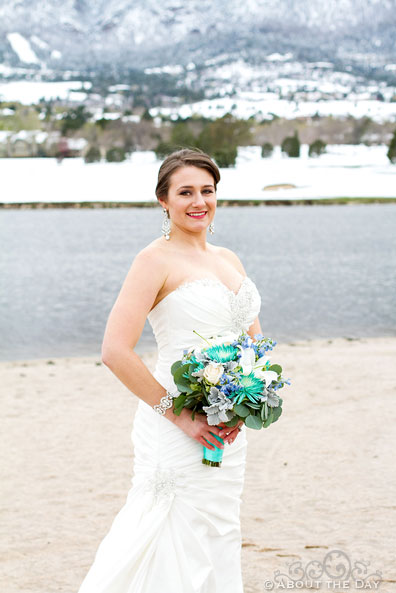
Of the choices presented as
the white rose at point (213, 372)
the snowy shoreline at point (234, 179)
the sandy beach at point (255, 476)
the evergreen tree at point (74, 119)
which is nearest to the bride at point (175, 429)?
the white rose at point (213, 372)

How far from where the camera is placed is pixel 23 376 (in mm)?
11641

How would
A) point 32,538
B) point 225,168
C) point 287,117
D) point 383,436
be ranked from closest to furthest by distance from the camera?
point 32,538 → point 383,436 → point 225,168 → point 287,117

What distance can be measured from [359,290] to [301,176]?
73994mm

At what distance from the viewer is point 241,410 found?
9.00 feet

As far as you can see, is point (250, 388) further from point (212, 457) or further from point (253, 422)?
point (212, 457)

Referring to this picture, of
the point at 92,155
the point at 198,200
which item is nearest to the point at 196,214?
the point at 198,200

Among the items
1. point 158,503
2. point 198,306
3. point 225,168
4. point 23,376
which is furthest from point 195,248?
point 225,168

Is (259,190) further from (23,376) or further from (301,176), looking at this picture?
(23,376)

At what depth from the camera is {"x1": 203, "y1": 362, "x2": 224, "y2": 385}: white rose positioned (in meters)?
2.69

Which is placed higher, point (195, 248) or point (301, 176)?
point (301, 176)

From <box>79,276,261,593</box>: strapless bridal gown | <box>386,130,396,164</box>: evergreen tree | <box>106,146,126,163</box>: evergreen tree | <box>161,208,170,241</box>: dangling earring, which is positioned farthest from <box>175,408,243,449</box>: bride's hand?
<box>386,130,396,164</box>: evergreen tree

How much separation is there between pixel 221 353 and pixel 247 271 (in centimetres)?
2988

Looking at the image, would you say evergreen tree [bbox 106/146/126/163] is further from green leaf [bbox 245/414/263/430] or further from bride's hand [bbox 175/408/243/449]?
green leaf [bbox 245/414/263/430]

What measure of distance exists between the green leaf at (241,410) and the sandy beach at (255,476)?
2258 mm
